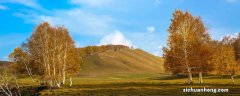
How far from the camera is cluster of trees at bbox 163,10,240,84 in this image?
67375mm

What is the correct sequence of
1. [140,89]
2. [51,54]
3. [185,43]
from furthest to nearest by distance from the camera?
[51,54] < [185,43] < [140,89]

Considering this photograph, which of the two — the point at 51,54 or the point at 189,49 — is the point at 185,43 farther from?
Answer: the point at 51,54

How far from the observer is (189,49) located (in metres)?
68.0

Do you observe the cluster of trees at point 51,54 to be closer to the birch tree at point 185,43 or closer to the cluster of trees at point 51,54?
the cluster of trees at point 51,54

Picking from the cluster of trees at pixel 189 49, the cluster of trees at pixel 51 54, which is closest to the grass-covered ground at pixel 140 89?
the cluster of trees at pixel 189 49

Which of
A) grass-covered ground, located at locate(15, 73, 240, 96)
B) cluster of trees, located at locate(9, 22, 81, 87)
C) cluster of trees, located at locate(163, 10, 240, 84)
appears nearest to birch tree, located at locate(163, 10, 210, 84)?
cluster of trees, located at locate(163, 10, 240, 84)

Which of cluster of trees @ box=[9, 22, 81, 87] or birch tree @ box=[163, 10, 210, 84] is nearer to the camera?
birch tree @ box=[163, 10, 210, 84]

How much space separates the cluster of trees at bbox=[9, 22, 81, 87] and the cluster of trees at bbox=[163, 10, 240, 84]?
2079 centimetres

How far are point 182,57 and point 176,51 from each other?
5.04 ft

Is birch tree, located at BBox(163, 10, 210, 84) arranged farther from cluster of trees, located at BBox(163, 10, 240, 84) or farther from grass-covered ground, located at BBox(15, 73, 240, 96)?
grass-covered ground, located at BBox(15, 73, 240, 96)

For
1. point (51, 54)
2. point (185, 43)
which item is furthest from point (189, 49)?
point (51, 54)

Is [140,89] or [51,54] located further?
[51,54]

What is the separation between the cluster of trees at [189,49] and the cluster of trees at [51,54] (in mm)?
20794

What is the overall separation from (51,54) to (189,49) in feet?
85.8
